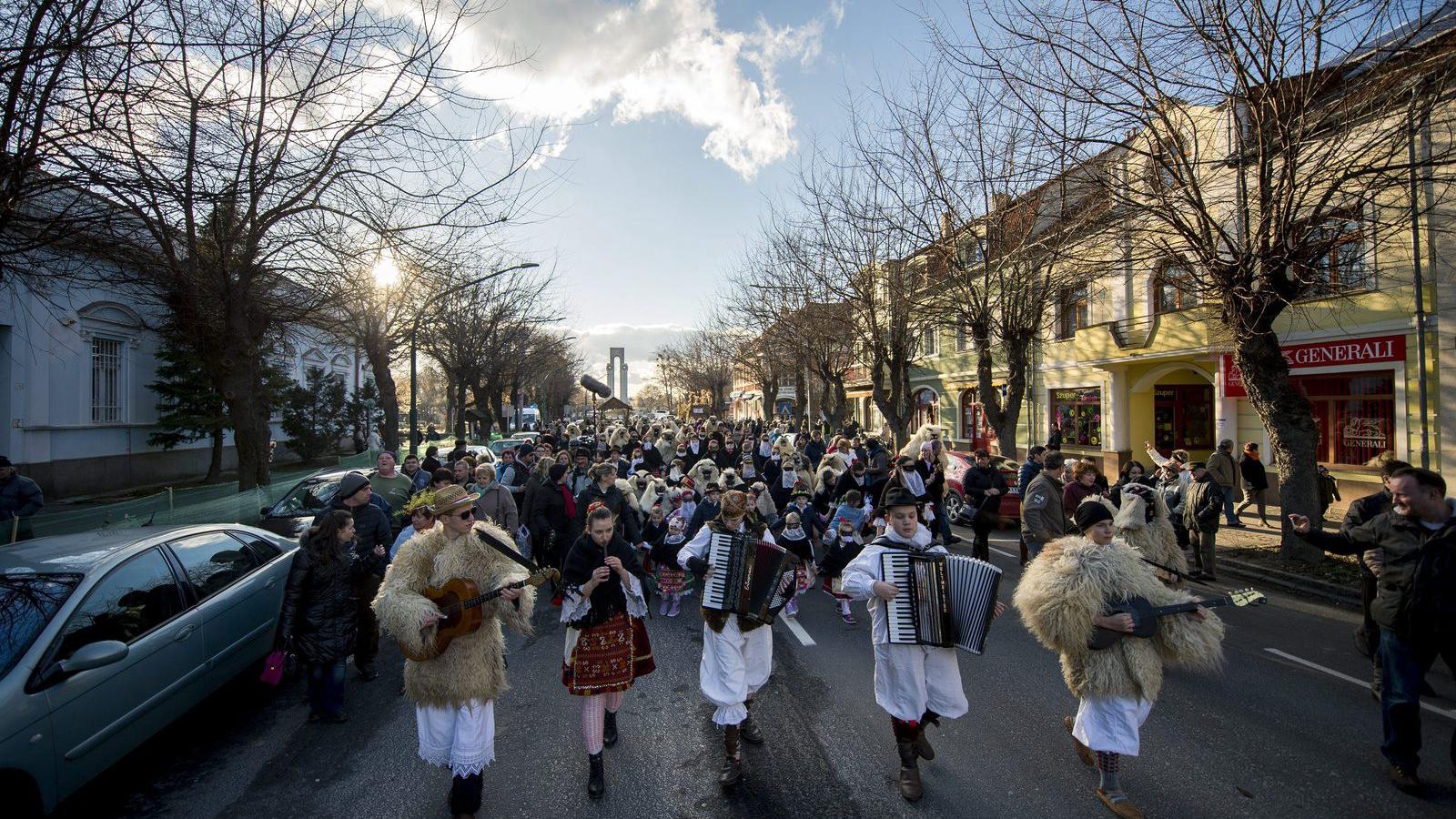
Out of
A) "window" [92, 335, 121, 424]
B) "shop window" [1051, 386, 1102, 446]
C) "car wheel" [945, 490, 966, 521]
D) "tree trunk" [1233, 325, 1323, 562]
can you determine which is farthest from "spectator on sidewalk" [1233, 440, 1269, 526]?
"window" [92, 335, 121, 424]

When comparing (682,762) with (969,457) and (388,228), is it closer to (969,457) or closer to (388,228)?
(388,228)

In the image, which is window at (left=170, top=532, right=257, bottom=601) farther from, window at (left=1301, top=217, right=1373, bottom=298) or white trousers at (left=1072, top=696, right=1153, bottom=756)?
window at (left=1301, top=217, right=1373, bottom=298)

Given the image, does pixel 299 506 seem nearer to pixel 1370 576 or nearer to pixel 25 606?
pixel 25 606

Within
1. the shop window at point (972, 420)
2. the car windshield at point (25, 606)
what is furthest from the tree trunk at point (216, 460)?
the shop window at point (972, 420)

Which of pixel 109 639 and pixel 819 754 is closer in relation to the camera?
pixel 109 639

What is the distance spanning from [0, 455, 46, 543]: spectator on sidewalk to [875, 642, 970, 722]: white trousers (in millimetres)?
10342

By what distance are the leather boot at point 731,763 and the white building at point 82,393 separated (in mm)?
15904

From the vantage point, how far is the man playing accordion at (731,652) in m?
4.04

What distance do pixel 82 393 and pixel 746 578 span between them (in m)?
22.6

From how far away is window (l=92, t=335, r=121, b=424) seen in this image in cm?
1863

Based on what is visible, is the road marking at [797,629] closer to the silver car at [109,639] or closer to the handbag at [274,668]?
the handbag at [274,668]

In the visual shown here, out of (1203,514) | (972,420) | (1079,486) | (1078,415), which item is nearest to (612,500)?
(1079,486)

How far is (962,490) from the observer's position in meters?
11.8

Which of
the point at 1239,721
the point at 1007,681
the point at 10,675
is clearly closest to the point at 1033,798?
the point at 1007,681
